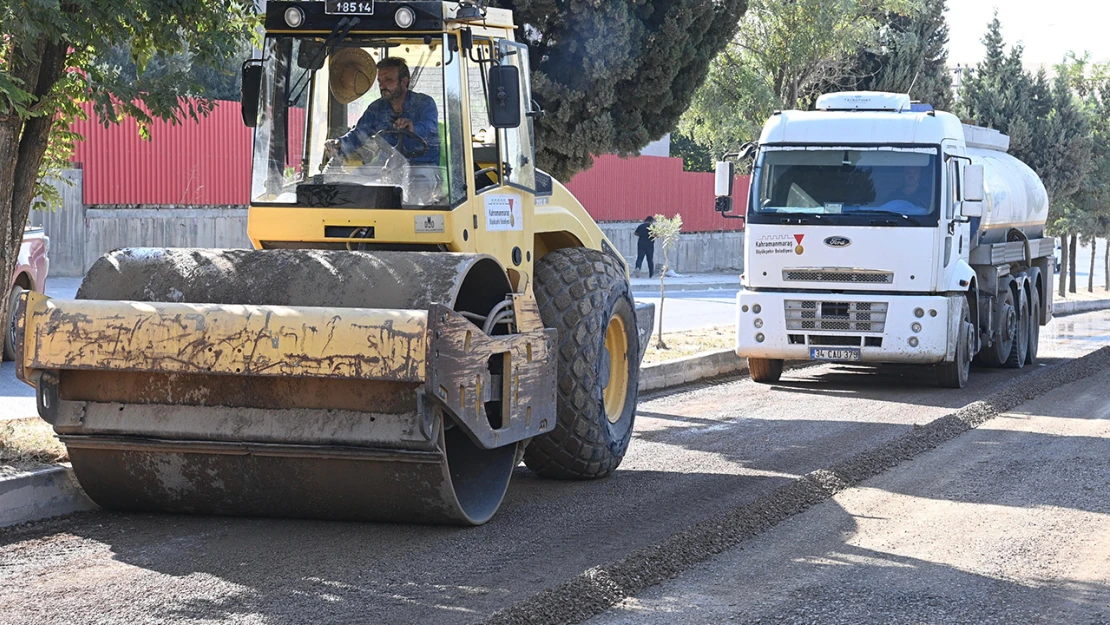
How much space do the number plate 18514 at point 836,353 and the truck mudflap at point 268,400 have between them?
8.23 m

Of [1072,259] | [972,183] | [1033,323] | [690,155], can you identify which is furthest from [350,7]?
[690,155]

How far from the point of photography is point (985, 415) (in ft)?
42.7

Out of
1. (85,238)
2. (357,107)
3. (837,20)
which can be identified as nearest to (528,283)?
(357,107)

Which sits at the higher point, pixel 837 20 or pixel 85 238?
pixel 837 20

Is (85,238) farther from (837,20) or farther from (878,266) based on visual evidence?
(878,266)

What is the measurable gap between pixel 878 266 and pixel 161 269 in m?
9.18

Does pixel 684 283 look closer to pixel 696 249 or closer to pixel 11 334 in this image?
pixel 696 249

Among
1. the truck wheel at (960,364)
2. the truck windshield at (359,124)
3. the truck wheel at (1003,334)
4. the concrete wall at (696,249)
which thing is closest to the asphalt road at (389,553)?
the truck windshield at (359,124)

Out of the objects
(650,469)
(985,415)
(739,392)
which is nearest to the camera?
(650,469)

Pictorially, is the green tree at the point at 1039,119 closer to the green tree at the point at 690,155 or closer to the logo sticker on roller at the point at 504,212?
the green tree at the point at 690,155

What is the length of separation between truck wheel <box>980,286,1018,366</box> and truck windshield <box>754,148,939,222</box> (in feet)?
10.9

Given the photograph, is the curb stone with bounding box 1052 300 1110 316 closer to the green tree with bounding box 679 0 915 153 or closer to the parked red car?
the green tree with bounding box 679 0 915 153

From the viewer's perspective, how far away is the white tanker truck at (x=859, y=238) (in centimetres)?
1505

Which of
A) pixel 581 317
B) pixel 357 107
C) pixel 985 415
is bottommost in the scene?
pixel 985 415
